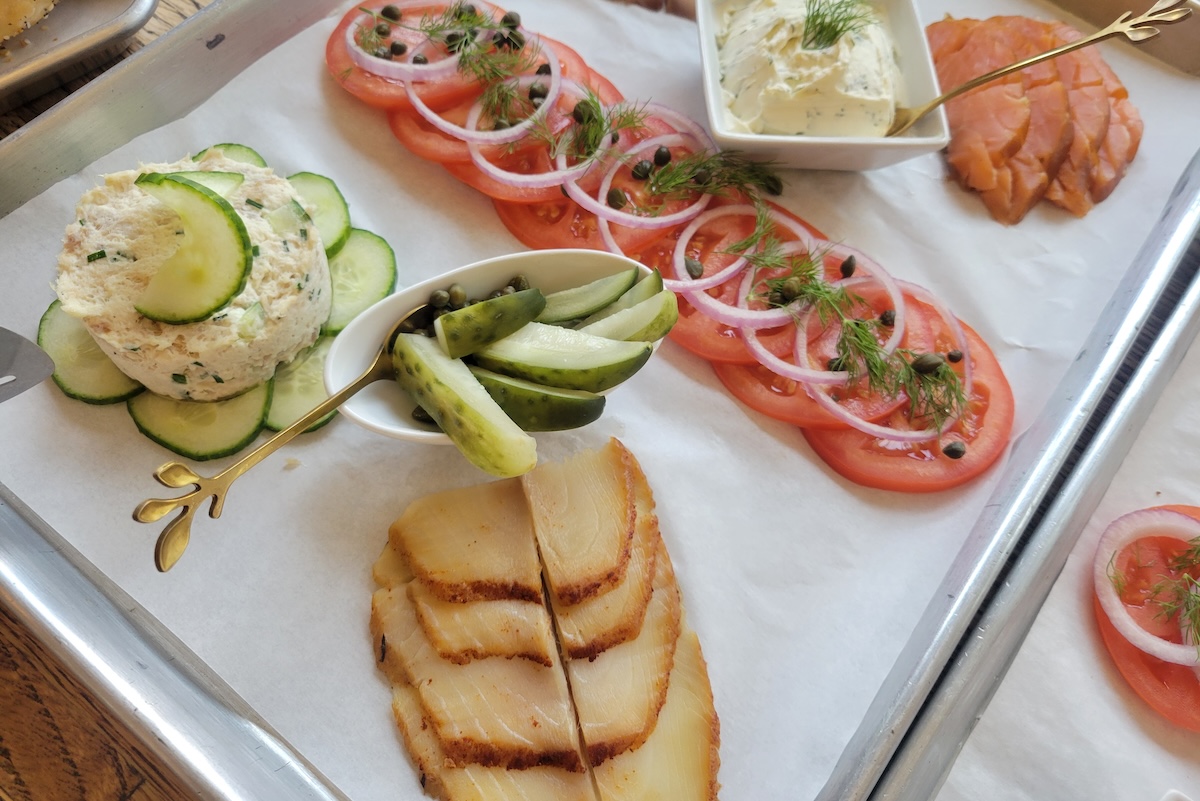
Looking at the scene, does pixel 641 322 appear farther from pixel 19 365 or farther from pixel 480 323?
pixel 19 365

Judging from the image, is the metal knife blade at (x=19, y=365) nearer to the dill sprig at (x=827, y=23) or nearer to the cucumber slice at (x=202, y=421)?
the cucumber slice at (x=202, y=421)

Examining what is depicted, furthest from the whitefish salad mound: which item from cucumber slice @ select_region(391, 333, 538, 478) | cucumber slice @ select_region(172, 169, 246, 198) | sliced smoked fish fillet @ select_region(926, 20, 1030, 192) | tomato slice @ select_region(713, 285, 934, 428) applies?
sliced smoked fish fillet @ select_region(926, 20, 1030, 192)

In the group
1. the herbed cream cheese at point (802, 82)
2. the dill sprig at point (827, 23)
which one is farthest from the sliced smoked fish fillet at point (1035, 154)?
the dill sprig at point (827, 23)

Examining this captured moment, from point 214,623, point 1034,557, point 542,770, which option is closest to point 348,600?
point 214,623

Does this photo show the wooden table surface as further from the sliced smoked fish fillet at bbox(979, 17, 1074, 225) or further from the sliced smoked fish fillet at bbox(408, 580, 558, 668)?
the sliced smoked fish fillet at bbox(979, 17, 1074, 225)

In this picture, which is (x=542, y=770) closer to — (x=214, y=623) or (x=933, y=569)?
(x=214, y=623)

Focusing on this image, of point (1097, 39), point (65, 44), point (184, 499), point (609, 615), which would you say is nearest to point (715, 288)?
point (609, 615)
